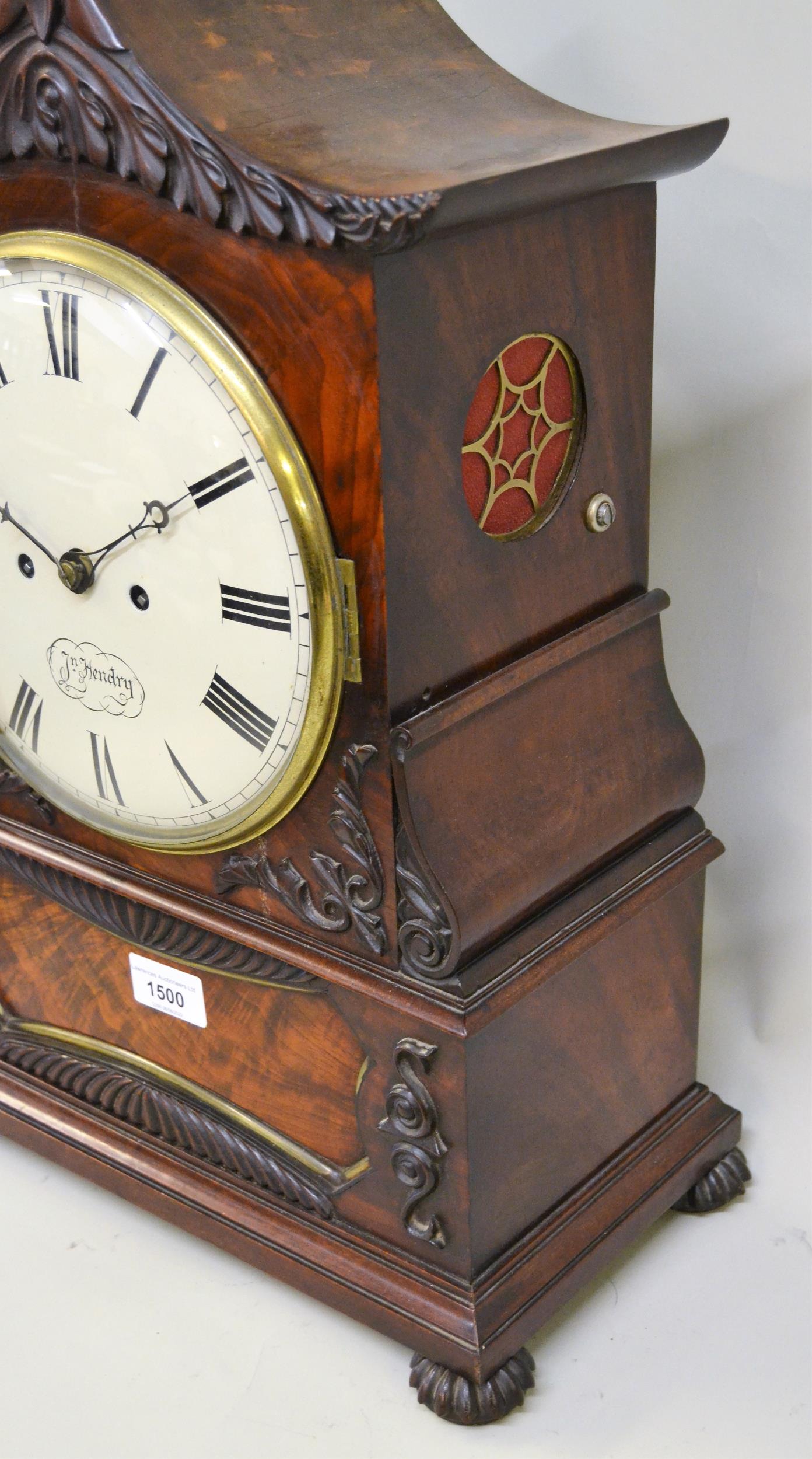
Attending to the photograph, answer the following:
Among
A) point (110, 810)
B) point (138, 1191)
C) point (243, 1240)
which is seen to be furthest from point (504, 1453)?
point (110, 810)

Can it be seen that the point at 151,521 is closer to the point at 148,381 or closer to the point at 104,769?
the point at 148,381

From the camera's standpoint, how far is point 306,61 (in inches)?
56.5

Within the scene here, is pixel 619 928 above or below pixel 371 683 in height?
below

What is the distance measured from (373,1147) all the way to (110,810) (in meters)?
0.40

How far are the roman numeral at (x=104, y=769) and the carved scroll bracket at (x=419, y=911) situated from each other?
1.04 feet

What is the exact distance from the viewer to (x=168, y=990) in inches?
67.7

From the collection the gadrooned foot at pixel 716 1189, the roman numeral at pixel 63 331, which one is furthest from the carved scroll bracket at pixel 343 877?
the gadrooned foot at pixel 716 1189

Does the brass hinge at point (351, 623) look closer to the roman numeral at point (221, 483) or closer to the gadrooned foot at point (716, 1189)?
the roman numeral at point (221, 483)

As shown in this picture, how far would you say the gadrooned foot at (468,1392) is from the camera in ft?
5.09

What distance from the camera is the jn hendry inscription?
154 cm

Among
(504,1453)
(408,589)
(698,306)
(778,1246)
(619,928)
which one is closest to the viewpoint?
(408,589)

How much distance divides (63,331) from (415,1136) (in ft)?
2.49

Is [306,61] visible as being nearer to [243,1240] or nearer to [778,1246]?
[243,1240]

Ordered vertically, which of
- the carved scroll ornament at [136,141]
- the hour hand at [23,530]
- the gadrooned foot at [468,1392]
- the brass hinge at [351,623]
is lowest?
the gadrooned foot at [468,1392]
